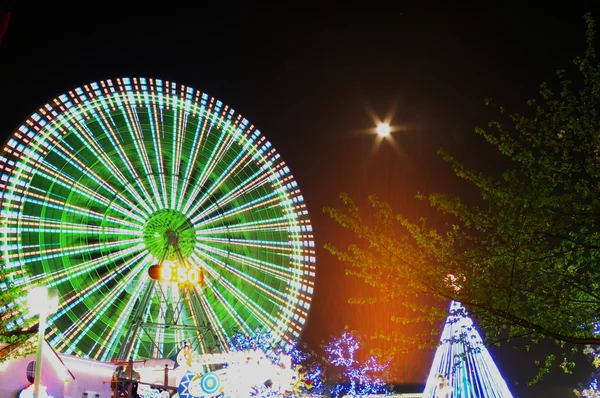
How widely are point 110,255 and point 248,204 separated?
22.2 feet

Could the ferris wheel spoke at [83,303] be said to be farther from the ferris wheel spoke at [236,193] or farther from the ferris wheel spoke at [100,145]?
the ferris wheel spoke at [236,193]

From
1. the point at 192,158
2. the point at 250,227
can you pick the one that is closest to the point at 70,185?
the point at 192,158

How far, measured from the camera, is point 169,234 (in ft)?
89.2

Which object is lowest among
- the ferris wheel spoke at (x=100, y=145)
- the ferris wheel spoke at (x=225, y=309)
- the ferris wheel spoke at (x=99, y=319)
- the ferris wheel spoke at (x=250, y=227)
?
the ferris wheel spoke at (x=99, y=319)

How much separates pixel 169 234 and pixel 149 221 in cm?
104

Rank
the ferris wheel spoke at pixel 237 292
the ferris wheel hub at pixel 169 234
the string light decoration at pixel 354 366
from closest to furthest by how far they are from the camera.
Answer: the ferris wheel hub at pixel 169 234
the ferris wheel spoke at pixel 237 292
the string light decoration at pixel 354 366

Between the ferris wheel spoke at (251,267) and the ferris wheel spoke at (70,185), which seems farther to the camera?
the ferris wheel spoke at (251,267)

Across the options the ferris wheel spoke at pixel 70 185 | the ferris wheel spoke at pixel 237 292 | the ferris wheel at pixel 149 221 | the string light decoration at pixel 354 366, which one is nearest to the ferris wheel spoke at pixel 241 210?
the ferris wheel at pixel 149 221

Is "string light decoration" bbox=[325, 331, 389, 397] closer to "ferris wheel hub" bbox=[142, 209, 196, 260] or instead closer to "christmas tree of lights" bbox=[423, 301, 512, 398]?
"christmas tree of lights" bbox=[423, 301, 512, 398]

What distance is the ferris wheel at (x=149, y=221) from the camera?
880 inches

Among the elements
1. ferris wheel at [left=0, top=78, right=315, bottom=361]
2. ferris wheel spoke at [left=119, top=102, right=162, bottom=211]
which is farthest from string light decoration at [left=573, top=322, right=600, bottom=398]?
ferris wheel spoke at [left=119, top=102, right=162, bottom=211]

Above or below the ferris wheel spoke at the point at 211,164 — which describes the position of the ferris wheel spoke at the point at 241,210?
below

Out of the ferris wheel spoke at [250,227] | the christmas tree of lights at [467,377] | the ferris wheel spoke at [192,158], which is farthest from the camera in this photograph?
the ferris wheel spoke at [250,227]

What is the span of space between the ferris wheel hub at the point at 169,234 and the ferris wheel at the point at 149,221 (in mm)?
49
